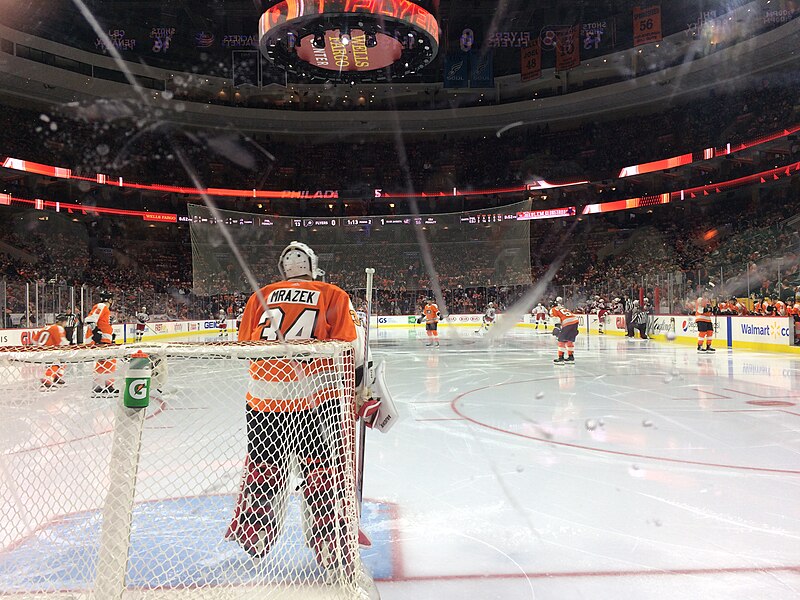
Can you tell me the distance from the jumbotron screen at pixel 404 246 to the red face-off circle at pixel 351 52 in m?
7.60

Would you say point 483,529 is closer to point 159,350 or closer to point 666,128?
point 159,350

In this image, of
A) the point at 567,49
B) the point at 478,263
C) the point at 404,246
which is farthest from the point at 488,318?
the point at 567,49

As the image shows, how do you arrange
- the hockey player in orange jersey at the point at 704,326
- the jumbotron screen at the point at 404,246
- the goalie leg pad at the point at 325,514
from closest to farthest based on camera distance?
the goalie leg pad at the point at 325,514
the hockey player in orange jersey at the point at 704,326
the jumbotron screen at the point at 404,246

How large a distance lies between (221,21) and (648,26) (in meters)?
16.3

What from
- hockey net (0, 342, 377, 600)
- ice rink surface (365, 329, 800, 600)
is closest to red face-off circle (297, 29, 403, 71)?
ice rink surface (365, 329, 800, 600)

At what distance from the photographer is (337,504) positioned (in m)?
2.00

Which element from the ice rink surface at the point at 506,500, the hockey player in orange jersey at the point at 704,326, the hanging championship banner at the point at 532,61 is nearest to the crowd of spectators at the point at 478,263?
the hockey player in orange jersey at the point at 704,326

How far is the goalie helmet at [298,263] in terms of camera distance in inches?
94.0

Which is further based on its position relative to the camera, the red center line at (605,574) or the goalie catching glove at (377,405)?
the goalie catching glove at (377,405)

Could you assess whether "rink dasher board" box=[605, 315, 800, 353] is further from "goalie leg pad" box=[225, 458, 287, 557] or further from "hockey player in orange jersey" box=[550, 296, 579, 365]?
"goalie leg pad" box=[225, 458, 287, 557]

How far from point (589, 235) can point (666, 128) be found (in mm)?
5969

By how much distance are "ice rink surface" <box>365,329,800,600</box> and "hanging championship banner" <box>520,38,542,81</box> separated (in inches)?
628

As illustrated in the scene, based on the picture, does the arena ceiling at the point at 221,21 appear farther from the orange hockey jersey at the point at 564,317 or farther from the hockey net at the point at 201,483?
the hockey net at the point at 201,483

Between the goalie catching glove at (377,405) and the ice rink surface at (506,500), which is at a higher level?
the goalie catching glove at (377,405)
